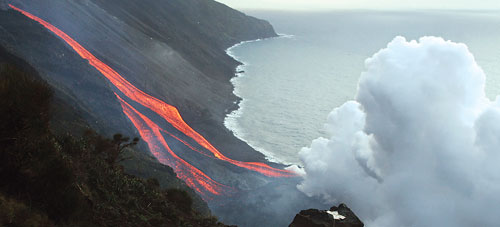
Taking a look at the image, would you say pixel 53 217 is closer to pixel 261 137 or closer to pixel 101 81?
pixel 101 81

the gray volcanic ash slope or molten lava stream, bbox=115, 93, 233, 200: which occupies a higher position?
the gray volcanic ash slope

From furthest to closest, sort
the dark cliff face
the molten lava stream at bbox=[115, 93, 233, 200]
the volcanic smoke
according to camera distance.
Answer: the volcanic smoke < the molten lava stream at bbox=[115, 93, 233, 200] < the dark cliff face

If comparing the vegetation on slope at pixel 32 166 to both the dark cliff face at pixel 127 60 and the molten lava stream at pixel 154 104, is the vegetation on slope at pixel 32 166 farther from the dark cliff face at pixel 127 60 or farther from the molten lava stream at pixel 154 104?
the molten lava stream at pixel 154 104

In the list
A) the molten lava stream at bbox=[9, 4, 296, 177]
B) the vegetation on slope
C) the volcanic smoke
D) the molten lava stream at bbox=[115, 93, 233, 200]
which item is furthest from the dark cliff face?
the vegetation on slope

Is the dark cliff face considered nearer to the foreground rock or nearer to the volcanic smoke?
the volcanic smoke

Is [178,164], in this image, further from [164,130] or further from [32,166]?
[32,166]

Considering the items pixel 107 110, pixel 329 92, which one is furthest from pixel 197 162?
pixel 329 92

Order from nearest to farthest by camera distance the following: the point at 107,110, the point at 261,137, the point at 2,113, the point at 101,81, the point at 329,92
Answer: the point at 2,113 → the point at 107,110 → the point at 101,81 → the point at 261,137 → the point at 329,92

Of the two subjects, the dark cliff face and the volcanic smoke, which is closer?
the dark cliff face
